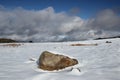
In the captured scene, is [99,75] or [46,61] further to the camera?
[46,61]

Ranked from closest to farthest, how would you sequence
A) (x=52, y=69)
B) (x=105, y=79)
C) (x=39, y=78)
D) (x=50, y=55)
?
1. (x=105, y=79)
2. (x=39, y=78)
3. (x=52, y=69)
4. (x=50, y=55)

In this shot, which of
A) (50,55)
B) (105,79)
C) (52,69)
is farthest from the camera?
(50,55)

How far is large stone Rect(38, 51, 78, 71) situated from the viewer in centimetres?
802

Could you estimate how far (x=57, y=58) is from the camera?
8.36 meters

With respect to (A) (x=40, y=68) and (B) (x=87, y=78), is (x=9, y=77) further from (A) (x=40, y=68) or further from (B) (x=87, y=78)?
(B) (x=87, y=78)

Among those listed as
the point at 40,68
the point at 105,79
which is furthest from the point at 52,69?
the point at 105,79

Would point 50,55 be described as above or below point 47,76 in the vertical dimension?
above

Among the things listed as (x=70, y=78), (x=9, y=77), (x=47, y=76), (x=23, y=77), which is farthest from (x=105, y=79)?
(x=9, y=77)

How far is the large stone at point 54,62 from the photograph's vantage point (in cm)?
802

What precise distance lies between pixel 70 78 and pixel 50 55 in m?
2.83

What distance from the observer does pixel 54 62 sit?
27.0ft

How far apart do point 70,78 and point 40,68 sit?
2563 mm

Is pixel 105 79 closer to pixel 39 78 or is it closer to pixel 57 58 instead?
pixel 39 78

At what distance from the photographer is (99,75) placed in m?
6.05
